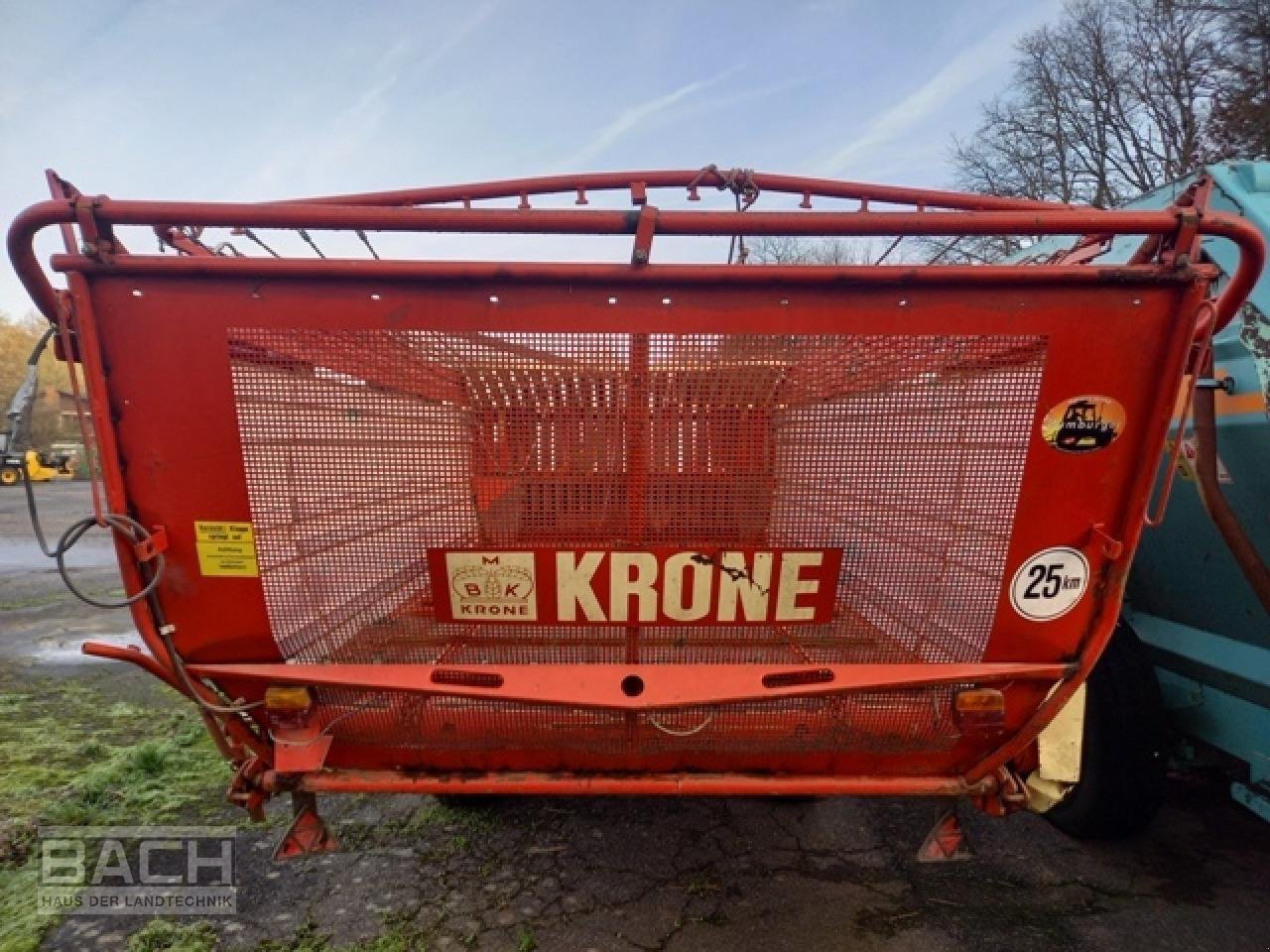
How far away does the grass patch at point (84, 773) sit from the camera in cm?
272

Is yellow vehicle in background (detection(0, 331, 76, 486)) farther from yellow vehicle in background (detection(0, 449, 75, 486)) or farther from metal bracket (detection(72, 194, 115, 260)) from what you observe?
yellow vehicle in background (detection(0, 449, 75, 486))

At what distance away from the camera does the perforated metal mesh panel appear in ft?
5.84

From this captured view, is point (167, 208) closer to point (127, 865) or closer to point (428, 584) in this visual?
point (428, 584)

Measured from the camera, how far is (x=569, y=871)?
2803 millimetres

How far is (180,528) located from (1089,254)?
295 cm

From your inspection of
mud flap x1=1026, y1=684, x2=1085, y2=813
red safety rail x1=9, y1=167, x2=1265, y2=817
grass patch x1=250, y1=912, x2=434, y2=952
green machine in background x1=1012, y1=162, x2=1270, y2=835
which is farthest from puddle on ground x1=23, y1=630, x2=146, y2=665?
green machine in background x1=1012, y1=162, x2=1270, y2=835

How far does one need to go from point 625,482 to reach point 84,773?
3.52 metres

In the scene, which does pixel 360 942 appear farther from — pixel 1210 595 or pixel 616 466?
pixel 1210 595

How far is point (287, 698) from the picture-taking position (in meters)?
1.93

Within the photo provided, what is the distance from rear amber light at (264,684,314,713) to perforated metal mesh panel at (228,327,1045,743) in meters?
0.09

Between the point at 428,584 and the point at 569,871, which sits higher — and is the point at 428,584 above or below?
above

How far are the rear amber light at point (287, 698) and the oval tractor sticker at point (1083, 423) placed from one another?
2.10 m

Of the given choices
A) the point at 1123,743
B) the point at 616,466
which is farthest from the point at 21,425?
the point at 1123,743

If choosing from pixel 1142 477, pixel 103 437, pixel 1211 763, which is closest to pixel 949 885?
pixel 1211 763
